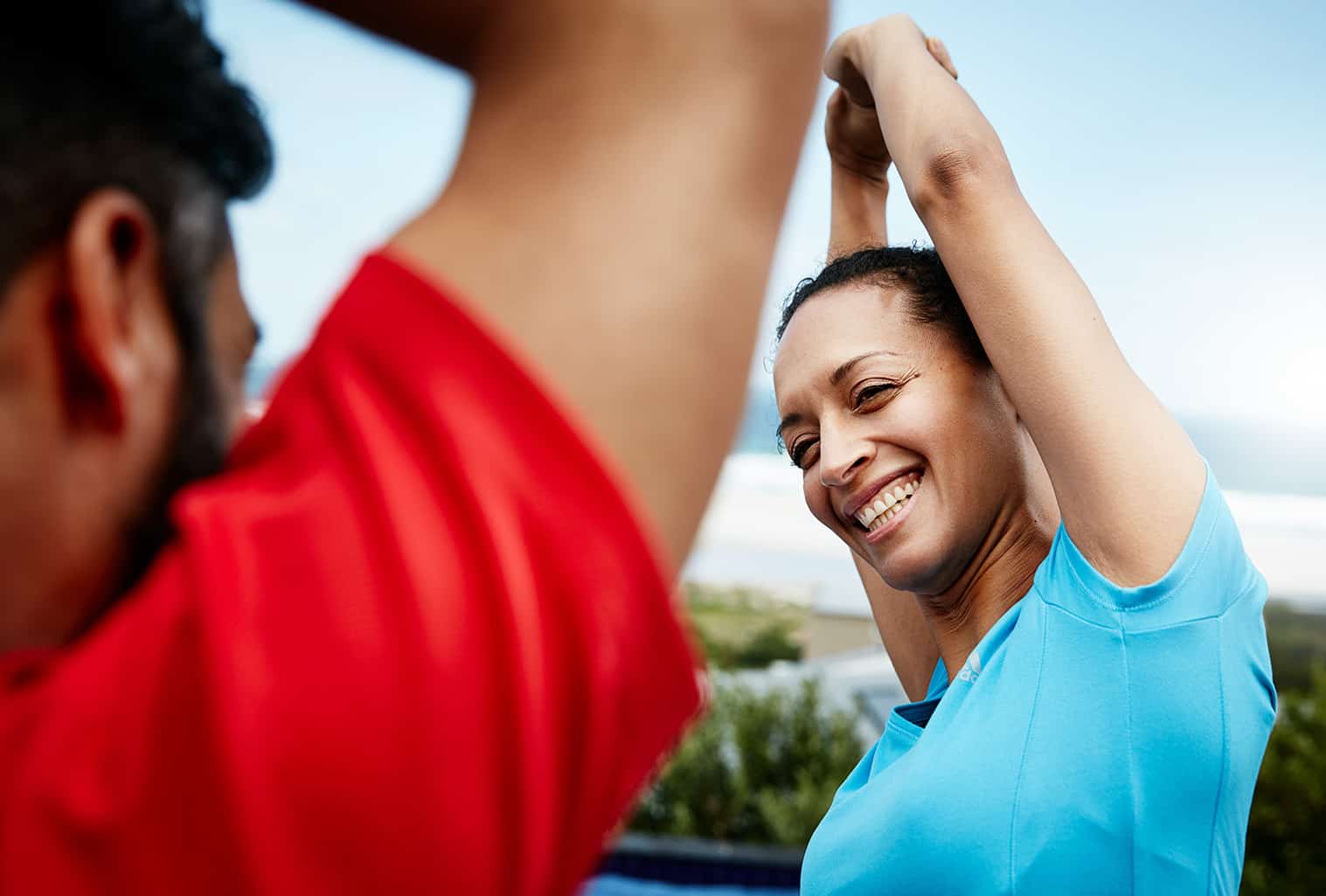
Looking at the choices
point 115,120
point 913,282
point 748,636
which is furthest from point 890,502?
point 748,636

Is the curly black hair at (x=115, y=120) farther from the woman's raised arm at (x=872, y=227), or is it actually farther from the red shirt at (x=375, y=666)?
the woman's raised arm at (x=872, y=227)

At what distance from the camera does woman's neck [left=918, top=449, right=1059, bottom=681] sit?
161cm

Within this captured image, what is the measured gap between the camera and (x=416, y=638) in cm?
45

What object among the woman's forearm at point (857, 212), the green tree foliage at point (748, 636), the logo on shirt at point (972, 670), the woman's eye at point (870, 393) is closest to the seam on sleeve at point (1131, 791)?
the logo on shirt at point (972, 670)

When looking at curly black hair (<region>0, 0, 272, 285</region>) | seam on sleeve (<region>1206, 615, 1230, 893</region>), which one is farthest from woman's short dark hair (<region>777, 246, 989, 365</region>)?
curly black hair (<region>0, 0, 272, 285</region>)

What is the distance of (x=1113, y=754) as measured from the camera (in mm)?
1248

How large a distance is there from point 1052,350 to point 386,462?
39.1 inches

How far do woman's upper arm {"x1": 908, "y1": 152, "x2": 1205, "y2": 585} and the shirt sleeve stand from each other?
0.05ft

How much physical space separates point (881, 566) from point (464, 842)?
4.16 ft

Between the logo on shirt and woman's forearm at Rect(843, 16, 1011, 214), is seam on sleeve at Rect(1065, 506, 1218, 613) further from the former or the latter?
woman's forearm at Rect(843, 16, 1011, 214)

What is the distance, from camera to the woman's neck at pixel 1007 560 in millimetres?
1605

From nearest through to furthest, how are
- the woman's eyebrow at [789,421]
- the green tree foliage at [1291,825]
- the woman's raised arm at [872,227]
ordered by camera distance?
the woman's eyebrow at [789,421] → the woman's raised arm at [872,227] → the green tree foliage at [1291,825]

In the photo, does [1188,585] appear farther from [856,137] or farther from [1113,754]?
[856,137]

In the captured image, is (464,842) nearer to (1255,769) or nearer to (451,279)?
(451,279)
